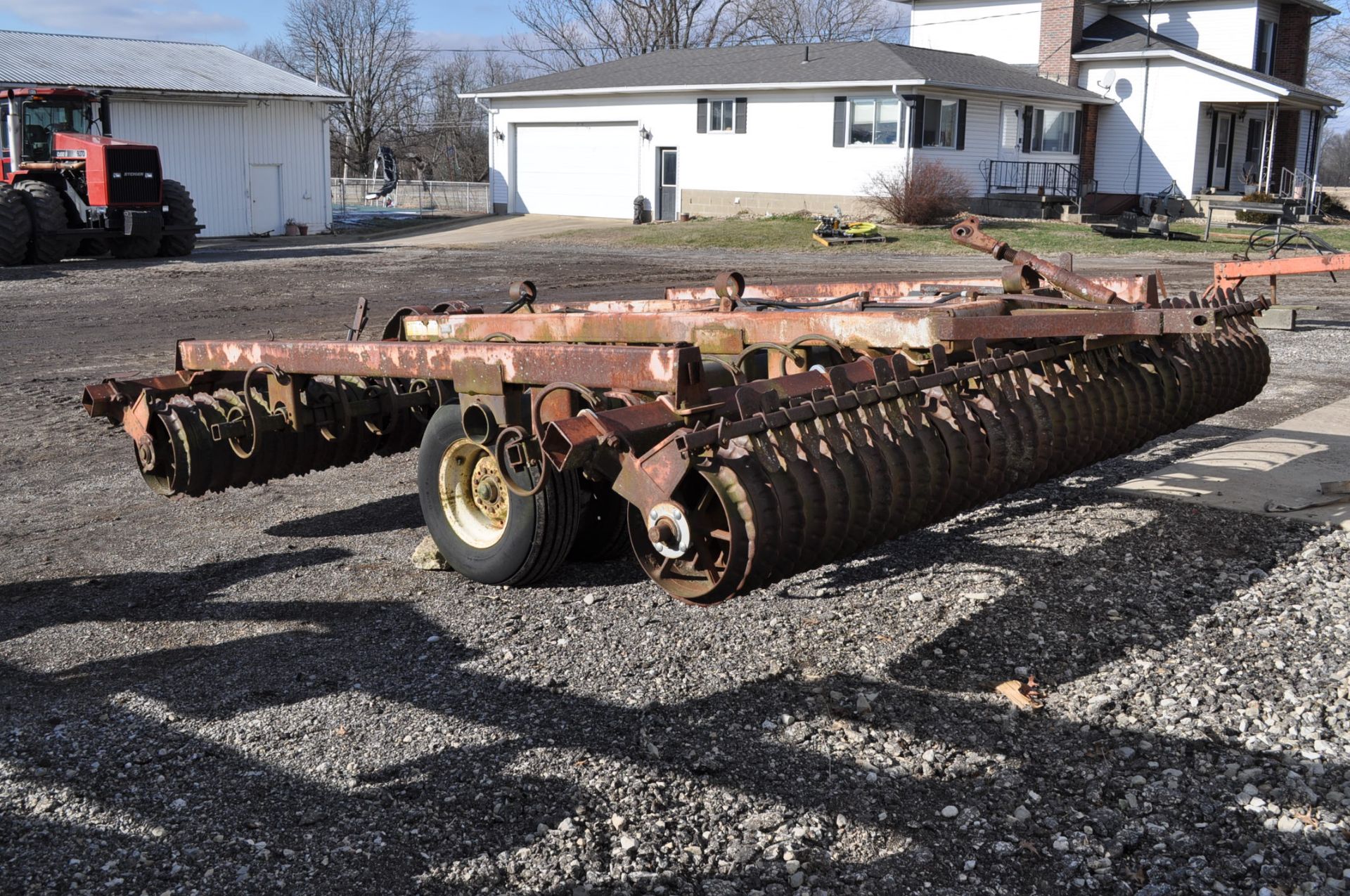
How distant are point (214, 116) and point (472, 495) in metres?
30.7

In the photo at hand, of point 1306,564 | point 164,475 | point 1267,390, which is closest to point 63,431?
point 164,475

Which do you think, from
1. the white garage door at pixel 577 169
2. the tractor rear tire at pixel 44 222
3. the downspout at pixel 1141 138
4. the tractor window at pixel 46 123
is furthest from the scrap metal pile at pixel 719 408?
the downspout at pixel 1141 138

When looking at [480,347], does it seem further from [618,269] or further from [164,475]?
[618,269]

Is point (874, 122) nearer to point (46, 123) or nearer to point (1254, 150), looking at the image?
point (1254, 150)

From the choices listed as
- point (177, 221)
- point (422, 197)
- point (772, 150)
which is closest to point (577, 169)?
point (772, 150)

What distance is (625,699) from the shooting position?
4234 millimetres

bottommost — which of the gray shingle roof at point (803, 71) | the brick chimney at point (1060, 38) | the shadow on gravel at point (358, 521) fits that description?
the shadow on gravel at point (358, 521)

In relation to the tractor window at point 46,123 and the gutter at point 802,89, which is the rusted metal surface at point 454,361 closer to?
the tractor window at point 46,123

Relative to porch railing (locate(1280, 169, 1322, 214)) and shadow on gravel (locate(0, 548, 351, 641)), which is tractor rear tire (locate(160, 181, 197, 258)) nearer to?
shadow on gravel (locate(0, 548, 351, 641))

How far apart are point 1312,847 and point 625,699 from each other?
2.01 meters

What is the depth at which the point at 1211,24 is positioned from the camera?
1690 inches

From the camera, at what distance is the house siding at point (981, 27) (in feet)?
141

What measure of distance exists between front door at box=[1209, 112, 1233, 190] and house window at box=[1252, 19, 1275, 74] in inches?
90.4

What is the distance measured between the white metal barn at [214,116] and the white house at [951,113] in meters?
8.60
